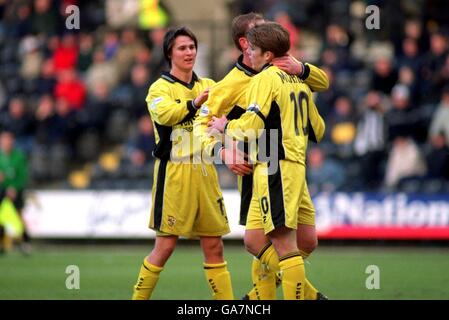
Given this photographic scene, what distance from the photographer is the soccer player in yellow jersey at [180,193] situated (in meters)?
9.62

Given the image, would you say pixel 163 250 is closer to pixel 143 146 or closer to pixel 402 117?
pixel 402 117

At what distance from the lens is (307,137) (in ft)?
29.3

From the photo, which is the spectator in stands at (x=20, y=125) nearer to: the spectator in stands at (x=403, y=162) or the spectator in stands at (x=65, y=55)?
the spectator in stands at (x=65, y=55)

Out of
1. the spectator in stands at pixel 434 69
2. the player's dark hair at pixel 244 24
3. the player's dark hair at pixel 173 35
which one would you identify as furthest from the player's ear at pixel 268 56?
the spectator in stands at pixel 434 69

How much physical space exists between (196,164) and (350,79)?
10.8 m

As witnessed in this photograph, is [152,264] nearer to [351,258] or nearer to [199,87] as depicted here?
[199,87]

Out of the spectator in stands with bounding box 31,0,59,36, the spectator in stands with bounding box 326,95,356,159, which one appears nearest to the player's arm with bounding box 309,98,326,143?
the spectator in stands with bounding box 326,95,356,159

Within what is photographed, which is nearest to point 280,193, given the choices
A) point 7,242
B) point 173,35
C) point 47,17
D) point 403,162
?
point 173,35

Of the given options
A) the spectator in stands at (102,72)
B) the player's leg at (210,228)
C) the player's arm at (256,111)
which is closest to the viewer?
the player's arm at (256,111)

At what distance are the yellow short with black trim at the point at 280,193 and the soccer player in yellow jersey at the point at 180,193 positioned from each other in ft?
3.50

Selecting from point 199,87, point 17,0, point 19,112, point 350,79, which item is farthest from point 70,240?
point 199,87

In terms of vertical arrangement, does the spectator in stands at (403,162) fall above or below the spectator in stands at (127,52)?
below

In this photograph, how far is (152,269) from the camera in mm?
9555

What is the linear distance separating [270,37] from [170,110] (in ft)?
4.10
